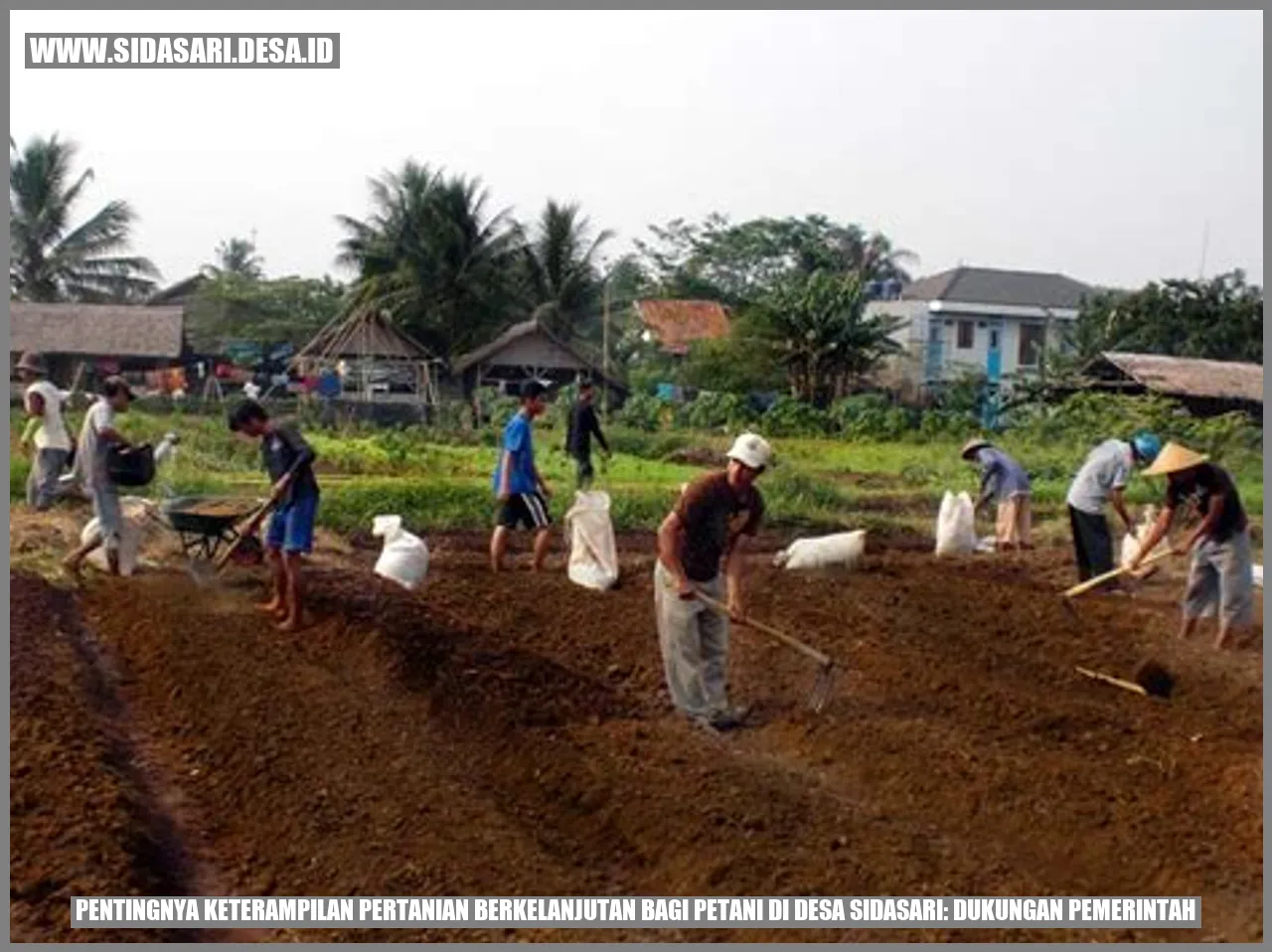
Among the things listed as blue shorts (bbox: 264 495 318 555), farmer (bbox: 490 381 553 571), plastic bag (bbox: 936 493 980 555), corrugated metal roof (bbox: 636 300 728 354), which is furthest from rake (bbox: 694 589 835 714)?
corrugated metal roof (bbox: 636 300 728 354)

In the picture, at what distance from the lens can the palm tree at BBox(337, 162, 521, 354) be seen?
3491 cm

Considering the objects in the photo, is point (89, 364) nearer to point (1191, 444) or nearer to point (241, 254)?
point (1191, 444)

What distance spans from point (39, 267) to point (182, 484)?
68.5ft

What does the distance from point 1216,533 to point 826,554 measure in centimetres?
300

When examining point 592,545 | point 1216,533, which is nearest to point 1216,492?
point 1216,533

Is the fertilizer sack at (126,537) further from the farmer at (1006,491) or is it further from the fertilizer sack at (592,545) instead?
the farmer at (1006,491)

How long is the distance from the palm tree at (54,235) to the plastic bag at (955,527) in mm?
24596

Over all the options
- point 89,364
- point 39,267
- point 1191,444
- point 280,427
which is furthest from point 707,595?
point 39,267

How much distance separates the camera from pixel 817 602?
9898 millimetres

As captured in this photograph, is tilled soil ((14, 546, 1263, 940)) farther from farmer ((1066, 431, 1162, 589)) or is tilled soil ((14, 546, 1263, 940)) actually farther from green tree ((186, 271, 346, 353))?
green tree ((186, 271, 346, 353))

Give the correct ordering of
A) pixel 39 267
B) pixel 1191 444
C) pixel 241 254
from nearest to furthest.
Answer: pixel 1191 444 → pixel 39 267 → pixel 241 254

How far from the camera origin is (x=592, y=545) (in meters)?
10.1

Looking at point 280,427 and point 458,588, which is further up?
point 280,427

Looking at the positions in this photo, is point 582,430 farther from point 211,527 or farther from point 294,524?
point 294,524
